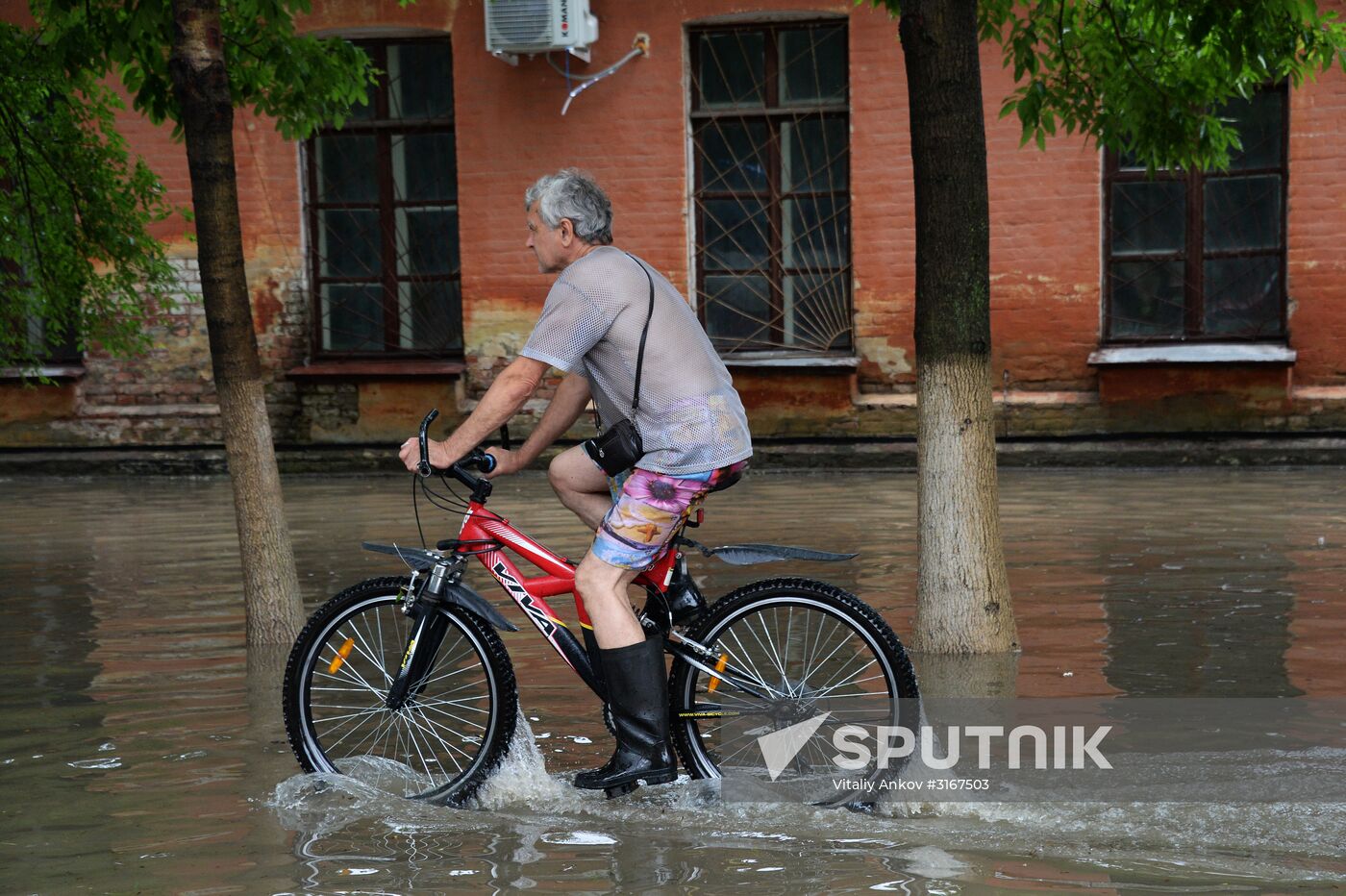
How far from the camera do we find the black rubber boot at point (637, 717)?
15.1 ft

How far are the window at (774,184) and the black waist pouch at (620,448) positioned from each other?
1016cm

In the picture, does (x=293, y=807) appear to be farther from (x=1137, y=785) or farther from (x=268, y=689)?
(x=1137, y=785)

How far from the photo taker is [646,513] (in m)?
4.53

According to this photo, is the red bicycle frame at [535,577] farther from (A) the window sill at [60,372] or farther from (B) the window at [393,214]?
(A) the window sill at [60,372]

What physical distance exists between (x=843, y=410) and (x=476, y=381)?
3385 millimetres

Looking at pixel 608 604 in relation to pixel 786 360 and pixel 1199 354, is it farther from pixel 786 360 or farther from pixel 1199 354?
pixel 1199 354

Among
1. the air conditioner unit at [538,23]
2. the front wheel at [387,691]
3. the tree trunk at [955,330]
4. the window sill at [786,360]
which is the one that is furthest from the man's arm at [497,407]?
the air conditioner unit at [538,23]

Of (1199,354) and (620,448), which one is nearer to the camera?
(620,448)

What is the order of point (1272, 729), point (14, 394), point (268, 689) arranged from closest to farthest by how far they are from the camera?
point (1272, 729)
point (268, 689)
point (14, 394)

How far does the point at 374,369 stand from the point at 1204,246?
24.8 ft

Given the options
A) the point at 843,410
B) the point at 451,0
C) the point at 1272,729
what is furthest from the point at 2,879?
the point at 451,0

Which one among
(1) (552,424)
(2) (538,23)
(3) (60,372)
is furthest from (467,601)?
(3) (60,372)

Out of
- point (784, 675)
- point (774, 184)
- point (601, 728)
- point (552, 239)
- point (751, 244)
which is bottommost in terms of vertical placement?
point (601, 728)

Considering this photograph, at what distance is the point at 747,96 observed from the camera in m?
14.6
